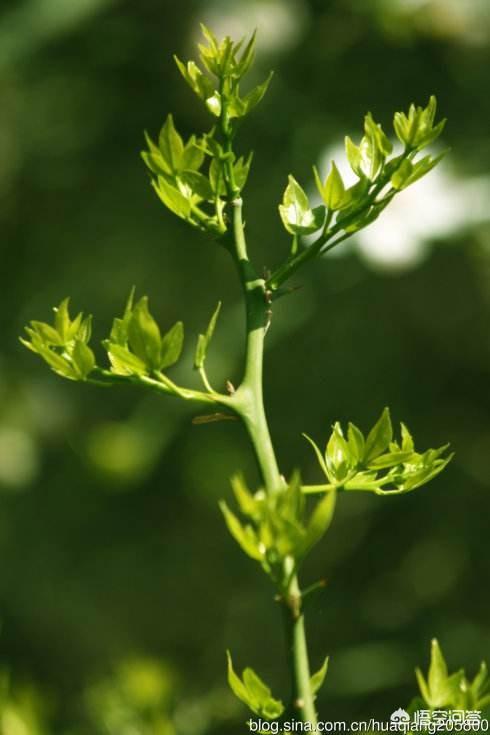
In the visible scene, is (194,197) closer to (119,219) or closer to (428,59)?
(428,59)

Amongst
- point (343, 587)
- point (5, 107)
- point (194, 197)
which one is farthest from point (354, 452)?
point (5, 107)

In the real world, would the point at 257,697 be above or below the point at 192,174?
below

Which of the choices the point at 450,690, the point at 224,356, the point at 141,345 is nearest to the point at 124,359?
the point at 141,345

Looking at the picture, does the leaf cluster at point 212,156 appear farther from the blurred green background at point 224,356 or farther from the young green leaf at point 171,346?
the blurred green background at point 224,356

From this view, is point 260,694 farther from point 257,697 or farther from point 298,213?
point 298,213

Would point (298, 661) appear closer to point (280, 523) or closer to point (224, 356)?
point (280, 523)

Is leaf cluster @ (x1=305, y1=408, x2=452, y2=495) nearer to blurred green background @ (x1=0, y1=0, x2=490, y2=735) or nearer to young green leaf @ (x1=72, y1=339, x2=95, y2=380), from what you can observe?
young green leaf @ (x1=72, y1=339, x2=95, y2=380)

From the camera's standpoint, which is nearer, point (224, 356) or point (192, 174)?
point (192, 174)
